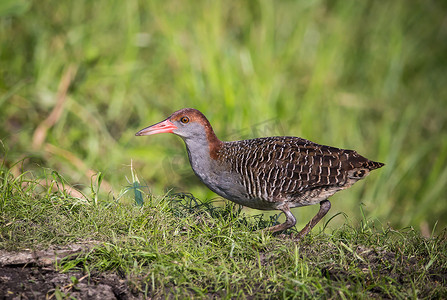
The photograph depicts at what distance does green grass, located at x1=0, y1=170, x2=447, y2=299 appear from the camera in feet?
11.1

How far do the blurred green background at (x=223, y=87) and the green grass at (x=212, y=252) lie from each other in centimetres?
202

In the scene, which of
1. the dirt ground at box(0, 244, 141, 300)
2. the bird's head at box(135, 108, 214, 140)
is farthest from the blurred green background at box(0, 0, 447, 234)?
the dirt ground at box(0, 244, 141, 300)

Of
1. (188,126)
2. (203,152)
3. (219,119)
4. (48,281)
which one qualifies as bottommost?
(219,119)

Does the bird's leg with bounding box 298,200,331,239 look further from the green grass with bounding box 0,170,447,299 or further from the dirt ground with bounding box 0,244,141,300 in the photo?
the dirt ground with bounding box 0,244,141,300

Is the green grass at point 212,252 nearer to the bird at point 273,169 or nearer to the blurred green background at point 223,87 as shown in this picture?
the bird at point 273,169

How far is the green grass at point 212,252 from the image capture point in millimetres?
3369

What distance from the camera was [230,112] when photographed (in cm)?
689

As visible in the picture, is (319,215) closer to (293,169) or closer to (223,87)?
(293,169)

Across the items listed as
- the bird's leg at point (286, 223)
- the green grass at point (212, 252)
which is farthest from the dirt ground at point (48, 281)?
the bird's leg at point (286, 223)

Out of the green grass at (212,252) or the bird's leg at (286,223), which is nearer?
the green grass at (212,252)

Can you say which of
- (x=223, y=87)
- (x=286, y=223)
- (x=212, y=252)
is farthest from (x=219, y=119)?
(x=212, y=252)

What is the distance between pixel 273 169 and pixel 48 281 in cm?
184

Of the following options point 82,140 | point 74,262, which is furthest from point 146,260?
point 82,140

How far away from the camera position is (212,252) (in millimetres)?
3701
